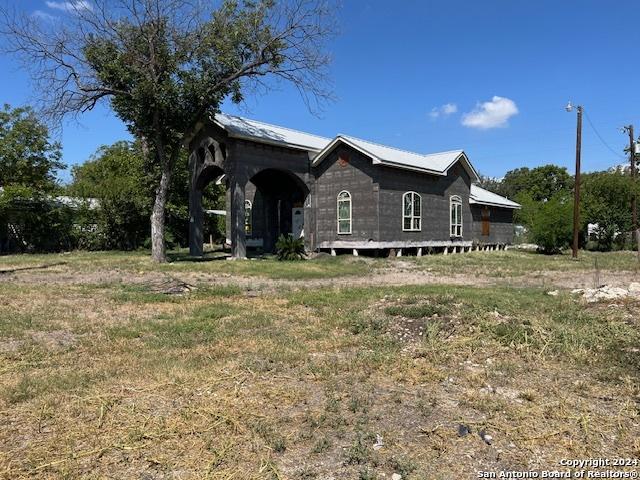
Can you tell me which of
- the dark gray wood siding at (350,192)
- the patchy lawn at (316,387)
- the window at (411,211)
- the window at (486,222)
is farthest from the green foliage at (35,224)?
the window at (486,222)

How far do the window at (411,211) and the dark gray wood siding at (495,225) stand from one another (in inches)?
252

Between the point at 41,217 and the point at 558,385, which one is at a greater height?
the point at 41,217

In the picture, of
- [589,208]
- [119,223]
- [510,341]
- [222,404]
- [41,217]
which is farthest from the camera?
[589,208]

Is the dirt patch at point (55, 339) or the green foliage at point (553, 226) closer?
the dirt patch at point (55, 339)

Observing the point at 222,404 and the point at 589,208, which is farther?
the point at 589,208

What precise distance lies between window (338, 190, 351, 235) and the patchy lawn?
1373 cm

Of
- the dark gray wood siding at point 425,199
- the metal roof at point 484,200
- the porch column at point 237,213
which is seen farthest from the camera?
the metal roof at point 484,200

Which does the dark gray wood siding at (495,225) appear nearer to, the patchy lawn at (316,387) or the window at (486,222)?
the window at (486,222)

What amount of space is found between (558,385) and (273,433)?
288cm

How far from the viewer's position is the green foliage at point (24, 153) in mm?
28000

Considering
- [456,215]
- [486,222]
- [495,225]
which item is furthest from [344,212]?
[495,225]

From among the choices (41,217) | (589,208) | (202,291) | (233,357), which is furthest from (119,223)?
(589,208)

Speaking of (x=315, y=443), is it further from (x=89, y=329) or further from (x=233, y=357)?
(x=89, y=329)

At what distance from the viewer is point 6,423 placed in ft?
13.0
